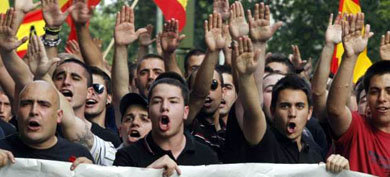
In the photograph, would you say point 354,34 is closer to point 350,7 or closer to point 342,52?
point 350,7

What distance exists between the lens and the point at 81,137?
30.5ft

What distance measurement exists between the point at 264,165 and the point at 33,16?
6.83m

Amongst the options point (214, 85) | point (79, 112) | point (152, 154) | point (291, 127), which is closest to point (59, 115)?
point (152, 154)

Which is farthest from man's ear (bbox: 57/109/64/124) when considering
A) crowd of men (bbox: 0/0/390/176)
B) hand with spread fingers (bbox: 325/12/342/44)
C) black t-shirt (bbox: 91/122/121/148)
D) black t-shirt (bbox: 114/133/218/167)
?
hand with spread fingers (bbox: 325/12/342/44)

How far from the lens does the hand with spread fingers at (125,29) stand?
10992 millimetres

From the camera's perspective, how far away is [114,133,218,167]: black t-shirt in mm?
8344

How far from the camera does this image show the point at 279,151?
8.91 metres

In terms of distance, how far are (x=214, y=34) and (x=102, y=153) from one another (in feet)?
5.03

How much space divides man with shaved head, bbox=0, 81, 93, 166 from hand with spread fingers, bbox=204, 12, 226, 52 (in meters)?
2.09

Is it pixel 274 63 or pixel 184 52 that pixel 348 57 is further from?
pixel 184 52

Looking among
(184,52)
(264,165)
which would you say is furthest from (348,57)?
(184,52)

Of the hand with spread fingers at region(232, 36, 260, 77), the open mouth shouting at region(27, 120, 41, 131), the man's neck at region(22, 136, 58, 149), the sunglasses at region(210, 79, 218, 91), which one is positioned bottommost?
the man's neck at region(22, 136, 58, 149)

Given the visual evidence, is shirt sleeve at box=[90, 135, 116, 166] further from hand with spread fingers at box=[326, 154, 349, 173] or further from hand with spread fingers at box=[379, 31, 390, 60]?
hand with spread fingers at box=[379, 31, 390, 60]

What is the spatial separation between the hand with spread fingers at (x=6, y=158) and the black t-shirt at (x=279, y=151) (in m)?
1.74
